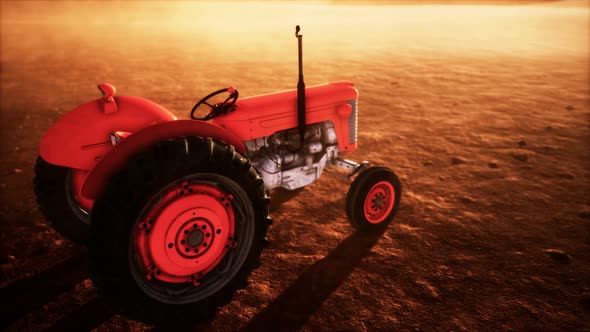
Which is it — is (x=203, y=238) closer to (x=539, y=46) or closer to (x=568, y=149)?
(x=568, y=149)

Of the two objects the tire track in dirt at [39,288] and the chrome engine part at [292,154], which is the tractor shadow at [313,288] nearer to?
the chrome engine part at [292,154]

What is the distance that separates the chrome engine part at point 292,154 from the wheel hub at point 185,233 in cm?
81

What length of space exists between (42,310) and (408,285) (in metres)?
2.59

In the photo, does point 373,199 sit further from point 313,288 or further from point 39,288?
point 39,288

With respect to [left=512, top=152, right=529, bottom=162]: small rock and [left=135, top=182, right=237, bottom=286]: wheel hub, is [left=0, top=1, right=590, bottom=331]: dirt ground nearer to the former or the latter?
[left=512, top=152, right=529, bottom=162]: small rock

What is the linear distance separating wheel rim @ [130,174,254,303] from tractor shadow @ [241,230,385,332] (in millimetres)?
397

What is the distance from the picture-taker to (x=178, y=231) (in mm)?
2254

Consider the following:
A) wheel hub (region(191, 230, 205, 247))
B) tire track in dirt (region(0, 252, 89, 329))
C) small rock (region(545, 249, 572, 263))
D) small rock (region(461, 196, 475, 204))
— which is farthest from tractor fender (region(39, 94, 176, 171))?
small rock (region(545, 249, 572, 263))

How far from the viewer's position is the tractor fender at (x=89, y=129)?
2.69 metres

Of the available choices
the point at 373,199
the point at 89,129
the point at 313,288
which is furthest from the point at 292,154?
the point at 89,129

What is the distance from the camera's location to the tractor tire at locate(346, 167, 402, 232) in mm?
3264

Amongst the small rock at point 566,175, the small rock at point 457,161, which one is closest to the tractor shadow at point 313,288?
the small rock at point 457,161

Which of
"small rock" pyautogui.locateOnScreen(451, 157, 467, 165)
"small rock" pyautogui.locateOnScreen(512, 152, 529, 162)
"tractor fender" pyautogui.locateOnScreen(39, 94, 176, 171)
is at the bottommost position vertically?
"small rock" pyautogui.locateOnScreen(451, 157, 467, 165)

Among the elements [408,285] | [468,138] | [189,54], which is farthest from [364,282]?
[189,54]
